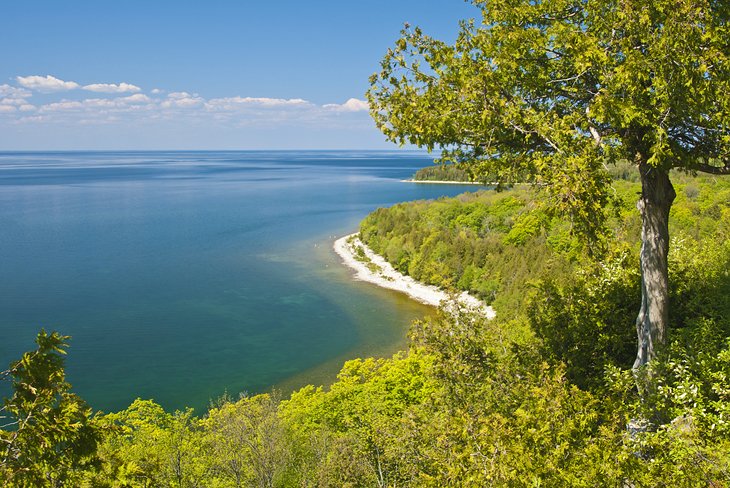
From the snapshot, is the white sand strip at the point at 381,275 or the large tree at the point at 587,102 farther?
the white sand strip at the point at 381,275

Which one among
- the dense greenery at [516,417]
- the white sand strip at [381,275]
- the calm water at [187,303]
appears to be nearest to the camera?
the dense greenery at [516,417]

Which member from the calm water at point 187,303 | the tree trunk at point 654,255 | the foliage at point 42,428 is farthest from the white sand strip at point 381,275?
the foliage at point 42,428

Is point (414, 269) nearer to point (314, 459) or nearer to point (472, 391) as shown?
point (314, 459)

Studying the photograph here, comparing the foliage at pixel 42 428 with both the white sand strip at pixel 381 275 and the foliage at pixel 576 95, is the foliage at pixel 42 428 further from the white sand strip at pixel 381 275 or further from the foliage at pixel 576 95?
the white sand strip at pixel 381 275

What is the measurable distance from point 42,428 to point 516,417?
Answer: 236 inches

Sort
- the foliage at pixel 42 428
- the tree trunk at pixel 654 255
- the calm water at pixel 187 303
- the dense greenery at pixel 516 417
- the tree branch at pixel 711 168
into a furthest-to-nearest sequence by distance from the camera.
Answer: the calm water at pixel 187 303 → the tree trunk at pixel 654 255 → the tree branch at pixel 711 168 → the dense greenery at pixel 516 417 → the foliage at pixel 42 428

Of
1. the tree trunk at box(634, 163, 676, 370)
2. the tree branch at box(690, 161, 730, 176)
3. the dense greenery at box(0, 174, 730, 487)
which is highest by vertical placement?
the tree branch at box(690, 161, 730, 176)

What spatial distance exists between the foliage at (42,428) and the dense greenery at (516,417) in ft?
0.06

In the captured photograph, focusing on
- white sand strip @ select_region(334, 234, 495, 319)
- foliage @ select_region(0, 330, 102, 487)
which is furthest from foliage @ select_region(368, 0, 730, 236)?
white sand strip @ select_region(334, 234, 495, 319)

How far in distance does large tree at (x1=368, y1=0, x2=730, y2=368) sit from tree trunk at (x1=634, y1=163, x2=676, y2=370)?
0.02 meters

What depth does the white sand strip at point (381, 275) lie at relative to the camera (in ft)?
176

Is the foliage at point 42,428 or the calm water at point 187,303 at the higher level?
the foliage at point 42,428

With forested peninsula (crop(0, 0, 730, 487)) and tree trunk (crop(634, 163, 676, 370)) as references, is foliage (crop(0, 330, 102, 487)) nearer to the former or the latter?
forested peninsula (crop(0, 0, 730, 487))

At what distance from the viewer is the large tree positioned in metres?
5.79
